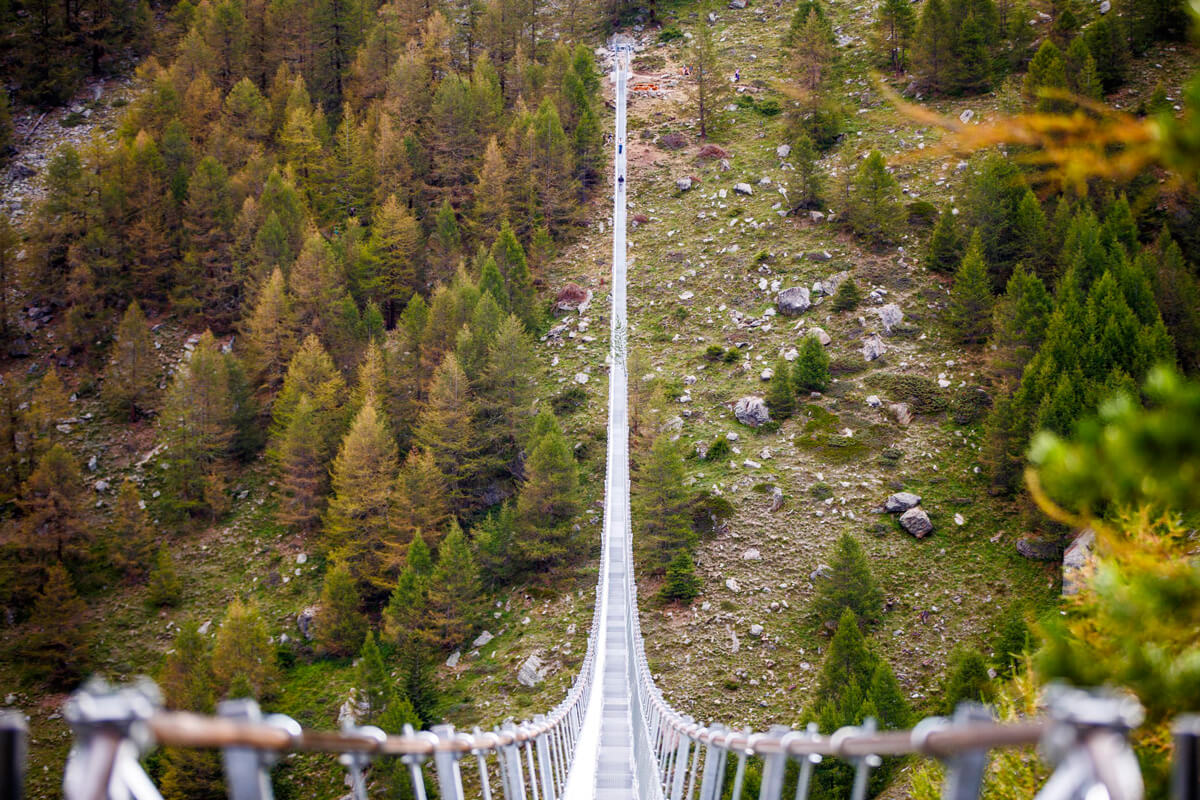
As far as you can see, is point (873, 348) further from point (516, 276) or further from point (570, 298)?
point (516, 276)

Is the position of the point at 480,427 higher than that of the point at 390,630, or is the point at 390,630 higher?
the point at 480,427

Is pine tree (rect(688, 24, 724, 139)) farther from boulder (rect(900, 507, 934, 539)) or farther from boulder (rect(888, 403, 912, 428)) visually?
boulder (rect(900, 507, 934, 539))

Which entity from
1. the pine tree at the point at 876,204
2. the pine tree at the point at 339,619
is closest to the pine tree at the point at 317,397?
the pine tree at the point at 339,619

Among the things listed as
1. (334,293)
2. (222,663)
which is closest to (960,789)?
(222,663)

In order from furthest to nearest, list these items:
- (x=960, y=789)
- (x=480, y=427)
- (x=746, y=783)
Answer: (x=480, y=427) < (x=746, y=783) < (x=960, y=789)

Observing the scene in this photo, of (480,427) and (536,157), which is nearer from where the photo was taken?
(480,427)

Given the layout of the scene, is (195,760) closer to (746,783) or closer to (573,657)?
(573,657)
